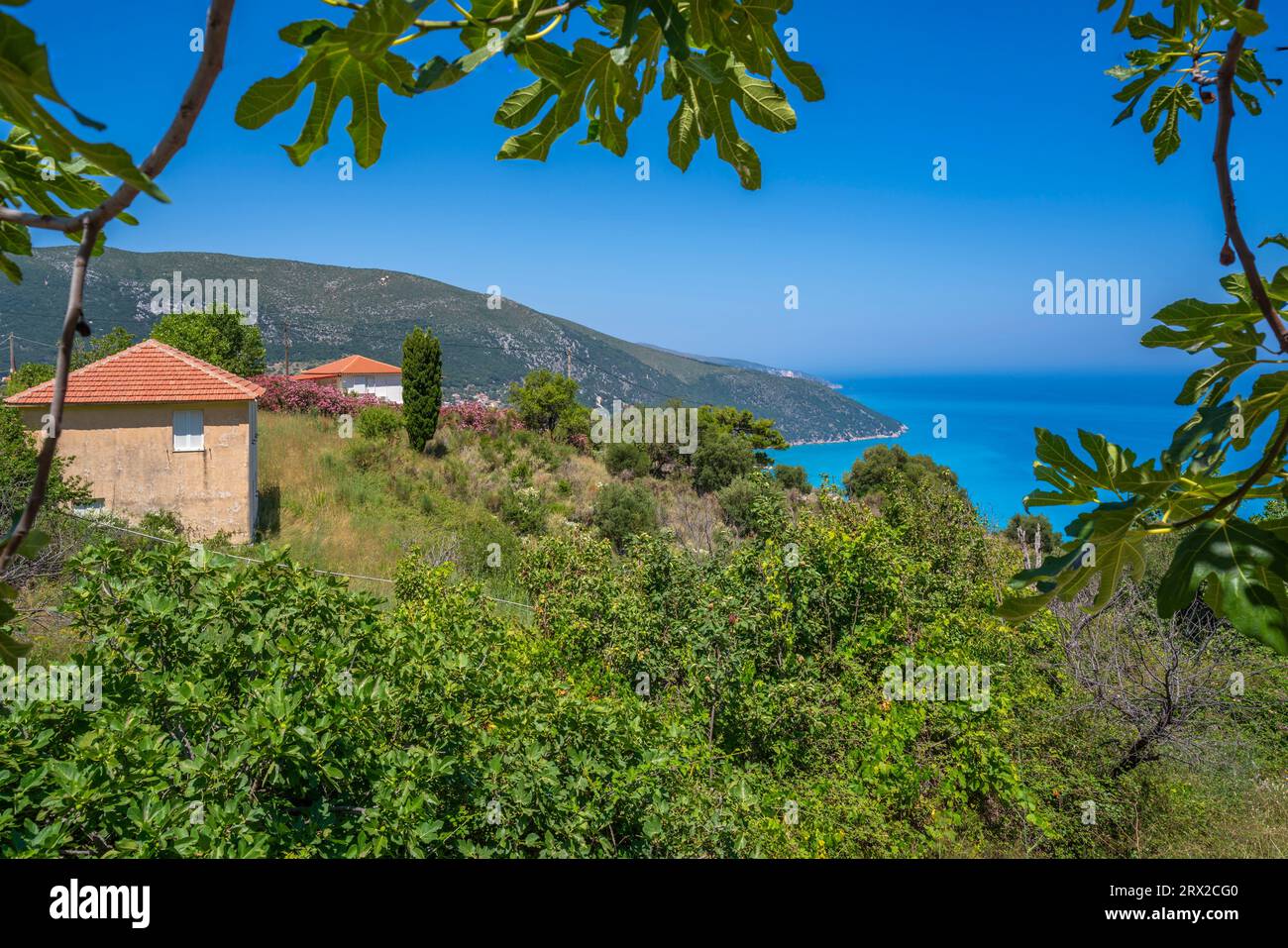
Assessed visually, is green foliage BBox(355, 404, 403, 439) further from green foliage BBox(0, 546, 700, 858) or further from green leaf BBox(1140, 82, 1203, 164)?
green leaf BBox(1140, 82, 1203, 164)

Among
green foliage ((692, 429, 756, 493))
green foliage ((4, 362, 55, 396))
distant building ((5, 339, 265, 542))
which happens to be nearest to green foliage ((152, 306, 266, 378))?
green foliage ((4, 362, 55, 396))

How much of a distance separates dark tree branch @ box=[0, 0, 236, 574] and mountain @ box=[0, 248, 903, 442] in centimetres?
5257

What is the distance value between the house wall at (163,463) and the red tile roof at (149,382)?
229 millimetres

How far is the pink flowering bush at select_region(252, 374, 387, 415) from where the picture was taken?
24.7m

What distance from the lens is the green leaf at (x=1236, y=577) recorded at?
941 mm

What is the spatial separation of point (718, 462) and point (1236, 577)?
24921mm

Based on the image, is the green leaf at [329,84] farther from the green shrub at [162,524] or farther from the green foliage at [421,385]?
the green foliage at [421,385]

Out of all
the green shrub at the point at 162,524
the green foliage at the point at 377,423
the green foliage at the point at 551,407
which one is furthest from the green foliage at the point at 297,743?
the green foliage at the point at 551,407

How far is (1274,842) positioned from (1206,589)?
773 centimetres

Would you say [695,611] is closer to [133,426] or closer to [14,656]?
[14,656]

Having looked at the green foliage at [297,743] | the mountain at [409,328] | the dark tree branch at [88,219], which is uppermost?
the mountain at [409,328]

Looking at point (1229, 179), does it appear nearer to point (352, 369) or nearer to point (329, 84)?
point (329, 84)

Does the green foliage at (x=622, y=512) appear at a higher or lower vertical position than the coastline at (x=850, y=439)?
lower

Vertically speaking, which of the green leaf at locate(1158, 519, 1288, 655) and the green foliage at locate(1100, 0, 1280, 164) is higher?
the green foliage at locate(1100, 0, 1280, 164)
